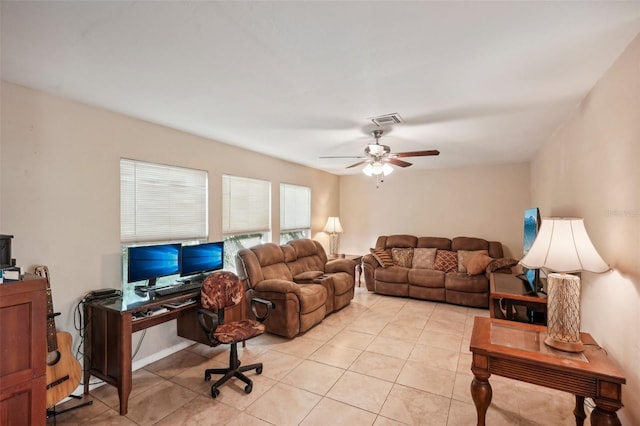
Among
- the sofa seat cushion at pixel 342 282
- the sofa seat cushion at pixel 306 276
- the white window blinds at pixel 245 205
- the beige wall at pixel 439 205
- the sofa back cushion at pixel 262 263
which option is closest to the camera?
the sofa back cushion at pixel 262 263

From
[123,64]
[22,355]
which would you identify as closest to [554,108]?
[123,64]

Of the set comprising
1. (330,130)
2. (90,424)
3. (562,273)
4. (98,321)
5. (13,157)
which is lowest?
(90,424)

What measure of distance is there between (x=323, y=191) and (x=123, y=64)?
4.76 m

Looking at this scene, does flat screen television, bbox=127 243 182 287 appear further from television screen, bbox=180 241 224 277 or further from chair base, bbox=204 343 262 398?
chair base, bbox=204 343 262 398

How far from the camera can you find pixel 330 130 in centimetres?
332

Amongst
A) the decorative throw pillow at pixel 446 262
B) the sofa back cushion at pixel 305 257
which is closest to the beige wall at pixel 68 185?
the sofa back cushion at pixel 305 257

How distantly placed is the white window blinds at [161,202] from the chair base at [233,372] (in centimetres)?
147

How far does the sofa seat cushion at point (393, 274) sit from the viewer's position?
5.25 m

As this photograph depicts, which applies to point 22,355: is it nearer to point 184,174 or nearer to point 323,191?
point 184,174

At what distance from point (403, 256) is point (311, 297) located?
2.70 metres

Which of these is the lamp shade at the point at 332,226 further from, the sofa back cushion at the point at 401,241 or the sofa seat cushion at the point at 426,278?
the sofa seat cushion at the point at 426,278

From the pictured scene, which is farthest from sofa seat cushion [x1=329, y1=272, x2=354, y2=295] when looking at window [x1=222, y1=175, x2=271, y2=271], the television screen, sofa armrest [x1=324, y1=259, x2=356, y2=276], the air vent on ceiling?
the air vent on ceiling

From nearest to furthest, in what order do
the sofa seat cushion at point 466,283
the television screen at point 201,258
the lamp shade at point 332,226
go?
the television screen at point 201,258
the sofa seat cushion at point 466,283
the lamp shade at point 332,226

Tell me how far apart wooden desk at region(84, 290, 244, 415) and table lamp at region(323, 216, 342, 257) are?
376 cm
